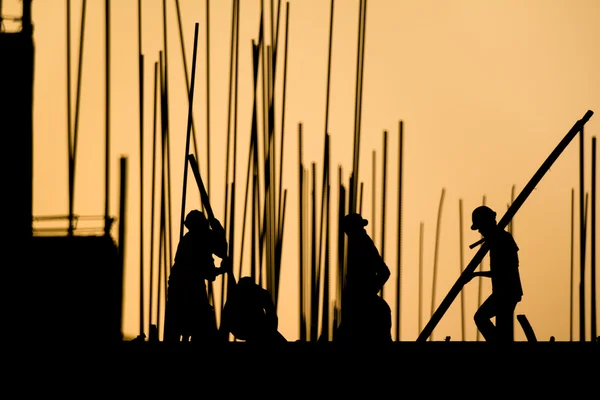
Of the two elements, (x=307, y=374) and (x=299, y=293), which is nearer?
(x=307, y=374)

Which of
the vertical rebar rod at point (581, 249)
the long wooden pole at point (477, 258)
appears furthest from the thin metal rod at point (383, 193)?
the long wooden pole at point (477, 258)

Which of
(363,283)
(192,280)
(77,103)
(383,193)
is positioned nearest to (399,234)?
(383,193)

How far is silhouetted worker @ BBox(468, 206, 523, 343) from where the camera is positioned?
600cm

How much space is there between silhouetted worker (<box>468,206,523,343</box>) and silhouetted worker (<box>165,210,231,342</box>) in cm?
148

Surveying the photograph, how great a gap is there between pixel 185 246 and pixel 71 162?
1.04 metres

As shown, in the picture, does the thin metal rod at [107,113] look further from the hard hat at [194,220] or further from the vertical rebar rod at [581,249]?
the vertical rebar rod at [581,249]

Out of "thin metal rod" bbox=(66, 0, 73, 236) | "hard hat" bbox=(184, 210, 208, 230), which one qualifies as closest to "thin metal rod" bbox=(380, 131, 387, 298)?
"hard hat" bbox=(184, 210, 208, 230)

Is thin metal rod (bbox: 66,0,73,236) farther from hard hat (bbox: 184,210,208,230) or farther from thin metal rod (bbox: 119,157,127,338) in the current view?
hard hat (bbox: 184,210,208,230)

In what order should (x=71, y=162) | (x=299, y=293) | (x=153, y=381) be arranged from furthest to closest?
(x=299, y=293)
(x=71, y=162)
(x=153, y=381)

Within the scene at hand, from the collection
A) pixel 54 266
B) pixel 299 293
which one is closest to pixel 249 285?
pixel 299 293

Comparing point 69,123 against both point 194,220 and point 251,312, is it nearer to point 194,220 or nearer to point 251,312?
point 194,220

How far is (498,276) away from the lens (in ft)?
19.7

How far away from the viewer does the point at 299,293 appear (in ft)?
24.1

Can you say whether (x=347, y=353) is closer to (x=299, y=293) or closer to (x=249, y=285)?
(x=249, y=285)
